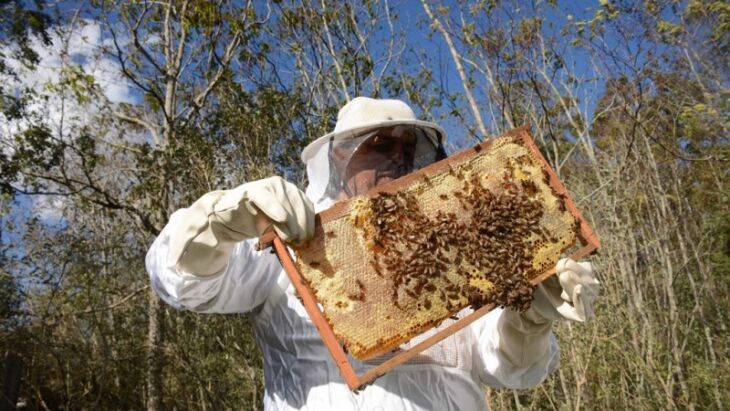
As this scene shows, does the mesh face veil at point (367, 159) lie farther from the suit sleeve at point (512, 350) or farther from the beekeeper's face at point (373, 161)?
the suit sleeve at point (512, 350)

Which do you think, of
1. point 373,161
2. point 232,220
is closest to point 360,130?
point 373,161

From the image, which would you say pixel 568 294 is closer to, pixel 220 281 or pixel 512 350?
pixel 512 350

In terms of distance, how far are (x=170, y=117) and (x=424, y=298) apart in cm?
933

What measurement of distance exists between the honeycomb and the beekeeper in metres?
0.15

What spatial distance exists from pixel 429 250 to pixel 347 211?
35cm

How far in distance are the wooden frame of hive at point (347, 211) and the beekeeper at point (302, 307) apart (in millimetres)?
80

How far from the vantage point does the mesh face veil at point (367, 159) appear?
228 cm

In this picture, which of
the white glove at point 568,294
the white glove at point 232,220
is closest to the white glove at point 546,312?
the white glove at point 568,294

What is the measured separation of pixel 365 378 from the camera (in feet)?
5.09

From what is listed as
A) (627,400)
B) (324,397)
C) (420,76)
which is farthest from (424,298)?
(420,76)

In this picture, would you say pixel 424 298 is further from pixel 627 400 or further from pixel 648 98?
pixel 648 98

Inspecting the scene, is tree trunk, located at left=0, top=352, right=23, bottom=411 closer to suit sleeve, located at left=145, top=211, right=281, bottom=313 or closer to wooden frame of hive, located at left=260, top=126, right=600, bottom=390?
suit sleeve, located at left=145, top=211, right=281, bottom=313

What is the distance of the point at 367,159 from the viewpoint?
7.57ft

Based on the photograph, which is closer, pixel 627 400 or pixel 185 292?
pixel 185 292
